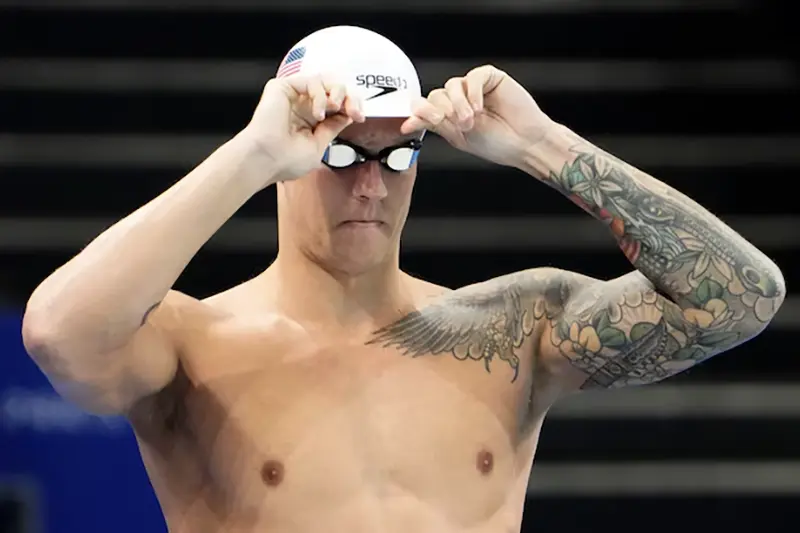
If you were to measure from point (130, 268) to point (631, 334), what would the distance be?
77 centimetres

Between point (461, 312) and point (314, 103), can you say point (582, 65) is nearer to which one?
point (461, 312)

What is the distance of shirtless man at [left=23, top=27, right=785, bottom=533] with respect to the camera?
1852mm

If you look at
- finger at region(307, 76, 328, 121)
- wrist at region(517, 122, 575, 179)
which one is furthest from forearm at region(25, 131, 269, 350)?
wrist at region(517, 122, 575, 179)

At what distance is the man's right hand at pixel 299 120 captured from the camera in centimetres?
175

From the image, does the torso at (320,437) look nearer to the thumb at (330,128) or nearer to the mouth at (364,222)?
the mouth at (364,222)

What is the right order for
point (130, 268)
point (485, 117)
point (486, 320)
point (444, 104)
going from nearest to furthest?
point (130, 268), point (444, 104), point (485, 117), point (486, 320)

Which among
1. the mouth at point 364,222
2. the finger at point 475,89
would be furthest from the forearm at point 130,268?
the finger at point 475,89

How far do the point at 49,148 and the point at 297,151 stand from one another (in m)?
2.47

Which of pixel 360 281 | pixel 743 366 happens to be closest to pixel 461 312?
pixel 360 281

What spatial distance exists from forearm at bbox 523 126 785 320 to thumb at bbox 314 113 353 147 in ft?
1.02

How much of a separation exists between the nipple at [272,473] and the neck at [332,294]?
0.24 m

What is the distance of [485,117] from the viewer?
1.93 metres

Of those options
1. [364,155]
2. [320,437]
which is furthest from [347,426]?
[364,155]

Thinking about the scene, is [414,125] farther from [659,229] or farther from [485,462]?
[485,462]
